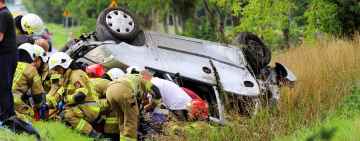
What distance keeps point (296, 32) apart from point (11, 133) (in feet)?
45.1

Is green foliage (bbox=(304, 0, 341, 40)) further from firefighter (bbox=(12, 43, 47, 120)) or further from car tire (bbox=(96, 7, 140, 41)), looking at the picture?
firefighter (bbox=(12, 43, 47, 120))

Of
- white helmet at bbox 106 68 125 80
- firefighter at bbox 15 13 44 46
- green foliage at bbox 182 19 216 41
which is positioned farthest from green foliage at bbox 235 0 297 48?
white helmet at bbox 106 68 125 80

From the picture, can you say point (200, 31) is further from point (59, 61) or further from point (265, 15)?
point (59, 61)

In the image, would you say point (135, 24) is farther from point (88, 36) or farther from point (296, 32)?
point (296, 32)

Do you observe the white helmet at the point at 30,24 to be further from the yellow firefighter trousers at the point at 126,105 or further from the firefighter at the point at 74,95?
the yellow firefighter trousers at the point at 126,105

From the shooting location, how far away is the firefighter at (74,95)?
9523 millimetres

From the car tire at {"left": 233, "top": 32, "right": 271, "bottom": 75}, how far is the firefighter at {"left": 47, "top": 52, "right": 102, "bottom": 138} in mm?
3310

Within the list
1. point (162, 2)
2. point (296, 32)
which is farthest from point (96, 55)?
point (162, 2)

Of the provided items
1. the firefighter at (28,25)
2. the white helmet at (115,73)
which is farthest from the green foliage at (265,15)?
the white helmet at (115,73)

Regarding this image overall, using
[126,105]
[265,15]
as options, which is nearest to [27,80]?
[126,105]

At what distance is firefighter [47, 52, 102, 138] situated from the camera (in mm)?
9523

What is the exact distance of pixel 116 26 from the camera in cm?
1241

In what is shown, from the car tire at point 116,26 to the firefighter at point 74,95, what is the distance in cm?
248

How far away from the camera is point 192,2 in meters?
29.2
